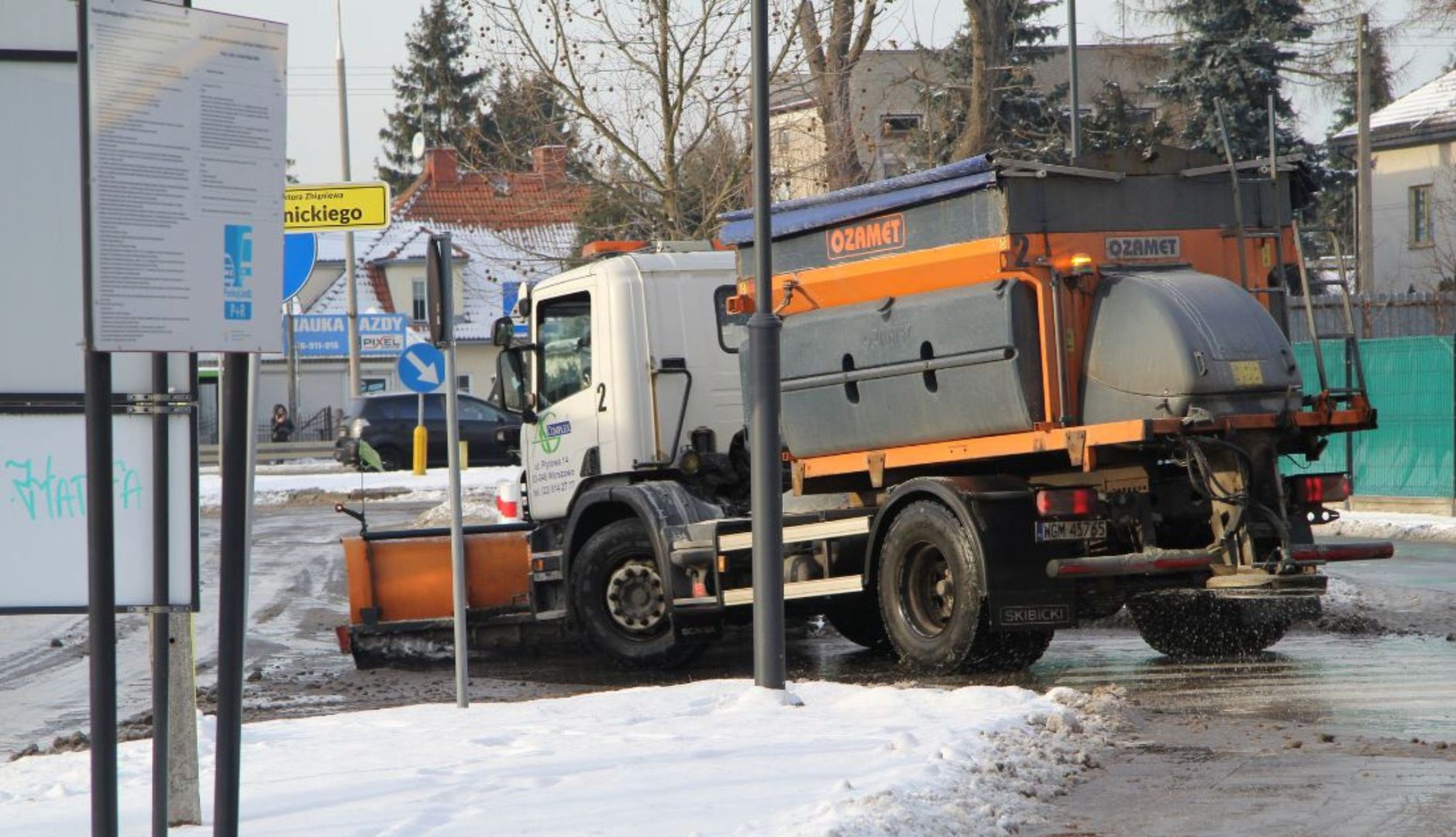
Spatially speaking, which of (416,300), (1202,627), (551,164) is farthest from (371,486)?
(416,300)

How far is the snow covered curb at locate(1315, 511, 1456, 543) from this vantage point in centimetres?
2044

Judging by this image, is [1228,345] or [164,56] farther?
[1228,345]

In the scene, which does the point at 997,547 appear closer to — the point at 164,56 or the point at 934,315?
the point at 934,315

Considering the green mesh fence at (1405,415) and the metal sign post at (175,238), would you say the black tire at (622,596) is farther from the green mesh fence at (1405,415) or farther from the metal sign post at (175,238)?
the green mesh fence at (1405,415)

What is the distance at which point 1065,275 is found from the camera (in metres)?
10.4

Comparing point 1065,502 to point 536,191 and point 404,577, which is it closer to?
point 404,577

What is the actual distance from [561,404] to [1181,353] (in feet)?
15.8

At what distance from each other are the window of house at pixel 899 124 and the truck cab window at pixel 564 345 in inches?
498

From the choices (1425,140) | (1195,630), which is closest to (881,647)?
(1195,630)

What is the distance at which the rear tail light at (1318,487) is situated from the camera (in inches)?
424

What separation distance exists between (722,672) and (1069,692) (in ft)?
11.7

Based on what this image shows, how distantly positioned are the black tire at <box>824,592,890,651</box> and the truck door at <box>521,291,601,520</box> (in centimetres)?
204

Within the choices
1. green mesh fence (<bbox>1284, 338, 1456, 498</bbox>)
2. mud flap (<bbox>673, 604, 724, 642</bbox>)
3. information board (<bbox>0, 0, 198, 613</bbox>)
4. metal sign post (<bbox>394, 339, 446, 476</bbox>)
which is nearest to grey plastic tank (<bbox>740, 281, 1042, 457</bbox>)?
mud flap (<bbox>673, 604, 724, 642</bbox>)

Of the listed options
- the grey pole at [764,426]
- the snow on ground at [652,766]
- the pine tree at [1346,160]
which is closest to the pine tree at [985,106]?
the grey pole at [764,426]
